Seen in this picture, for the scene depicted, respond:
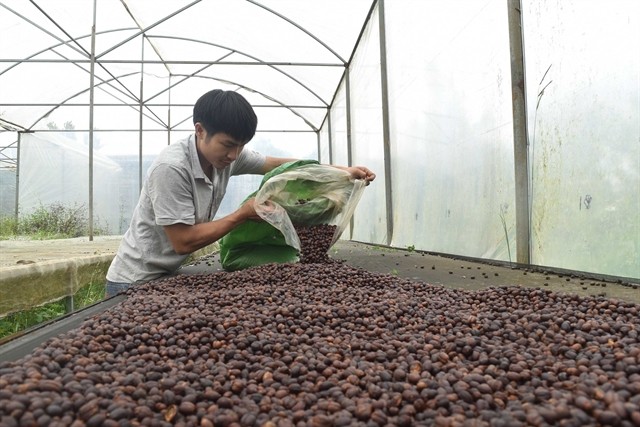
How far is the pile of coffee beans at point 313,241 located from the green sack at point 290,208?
0.05 meters

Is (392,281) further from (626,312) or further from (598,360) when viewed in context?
(598,360)

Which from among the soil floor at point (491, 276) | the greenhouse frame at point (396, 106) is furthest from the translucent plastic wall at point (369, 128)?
the soil floor at point (491, 276)

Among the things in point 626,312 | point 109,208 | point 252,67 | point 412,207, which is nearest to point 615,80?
point 626,312

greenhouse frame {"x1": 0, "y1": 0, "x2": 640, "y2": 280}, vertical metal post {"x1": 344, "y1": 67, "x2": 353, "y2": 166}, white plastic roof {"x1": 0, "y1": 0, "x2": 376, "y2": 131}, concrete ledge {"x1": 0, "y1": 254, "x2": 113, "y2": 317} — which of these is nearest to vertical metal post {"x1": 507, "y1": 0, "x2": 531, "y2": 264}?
greenhouse frame {"x1": 0, "y1": 0, "x2": 640, "y2": 280}

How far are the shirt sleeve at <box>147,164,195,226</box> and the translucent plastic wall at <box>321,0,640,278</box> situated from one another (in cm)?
230

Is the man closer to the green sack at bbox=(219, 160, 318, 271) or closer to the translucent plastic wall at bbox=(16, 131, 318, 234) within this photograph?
the green sack at bbox=(219, 160, 318, 271)

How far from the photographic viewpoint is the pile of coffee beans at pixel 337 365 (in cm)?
100

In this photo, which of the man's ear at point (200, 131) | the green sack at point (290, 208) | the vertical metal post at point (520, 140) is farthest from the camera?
the vertical metal post at point (520, 140)

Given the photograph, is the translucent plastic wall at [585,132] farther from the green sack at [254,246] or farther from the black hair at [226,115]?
the black hair at [226,115]

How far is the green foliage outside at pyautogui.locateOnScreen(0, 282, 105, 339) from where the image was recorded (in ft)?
9.06

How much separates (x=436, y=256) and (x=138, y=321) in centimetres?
332

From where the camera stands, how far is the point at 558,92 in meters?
3.02

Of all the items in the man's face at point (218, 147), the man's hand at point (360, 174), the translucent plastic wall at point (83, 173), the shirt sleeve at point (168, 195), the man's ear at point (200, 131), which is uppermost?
the translucent plastic wall at point (83, 173)

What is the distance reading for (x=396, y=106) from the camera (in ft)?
20.3
